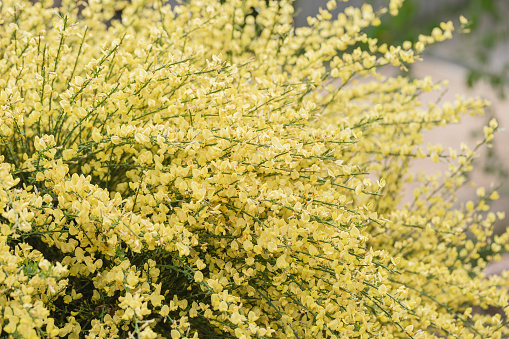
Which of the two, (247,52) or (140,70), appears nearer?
(140,70)

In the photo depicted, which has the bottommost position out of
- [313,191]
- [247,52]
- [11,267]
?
[11,267]

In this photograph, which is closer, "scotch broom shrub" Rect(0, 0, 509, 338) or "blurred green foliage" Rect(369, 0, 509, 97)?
"scotch broom shrub" Rect(0, 0, 509, 338)

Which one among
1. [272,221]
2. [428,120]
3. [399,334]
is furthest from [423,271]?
[272,221]

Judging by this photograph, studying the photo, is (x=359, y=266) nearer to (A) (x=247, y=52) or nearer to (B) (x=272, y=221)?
(B) (x=272, y=221)

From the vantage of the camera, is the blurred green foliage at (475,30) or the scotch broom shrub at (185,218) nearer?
the scotch broom shrub at (185,218)

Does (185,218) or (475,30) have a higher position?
(475,30)

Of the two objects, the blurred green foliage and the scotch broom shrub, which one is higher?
the blurred green foliage

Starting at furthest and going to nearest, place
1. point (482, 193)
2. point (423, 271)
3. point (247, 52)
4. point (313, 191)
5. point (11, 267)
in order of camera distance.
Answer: point (247, 52) → point (482, 193) → point (423, 271) → point (313, 191) → point (11, 267)

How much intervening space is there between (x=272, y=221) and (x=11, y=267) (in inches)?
18.1

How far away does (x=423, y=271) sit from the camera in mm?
1229

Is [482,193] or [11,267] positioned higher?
[482,193]

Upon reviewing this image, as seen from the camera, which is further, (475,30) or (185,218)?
(475,30)

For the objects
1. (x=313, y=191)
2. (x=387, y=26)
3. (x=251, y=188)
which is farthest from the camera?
A: (x=387, y=26)

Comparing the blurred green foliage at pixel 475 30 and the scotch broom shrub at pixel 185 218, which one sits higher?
the blurred green foliage at pixel 475 30
